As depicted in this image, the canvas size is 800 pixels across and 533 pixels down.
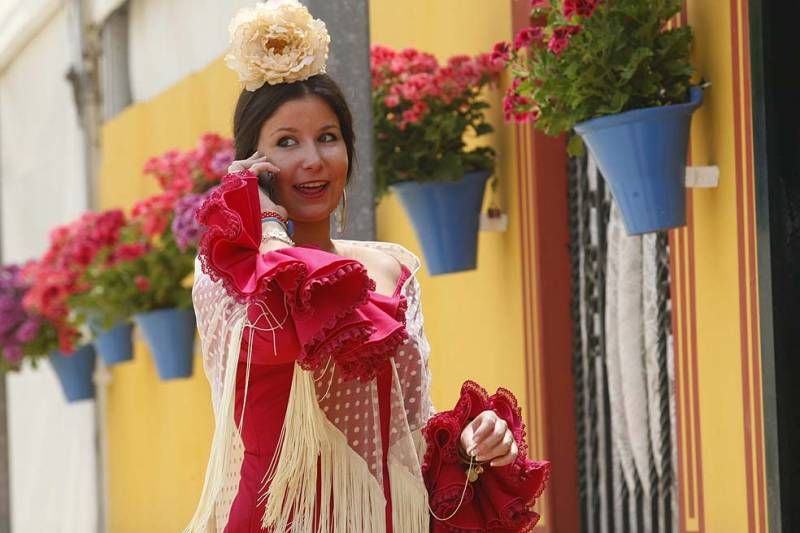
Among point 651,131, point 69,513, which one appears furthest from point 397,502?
point 69,513

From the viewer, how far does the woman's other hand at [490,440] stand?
10.3 feet

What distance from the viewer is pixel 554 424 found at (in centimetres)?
578

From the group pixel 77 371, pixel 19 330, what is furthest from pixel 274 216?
pixel 77 371

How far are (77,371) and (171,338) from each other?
7.22 ft

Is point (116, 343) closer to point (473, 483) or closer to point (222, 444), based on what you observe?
point (473, 483)

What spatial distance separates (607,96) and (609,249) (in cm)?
96

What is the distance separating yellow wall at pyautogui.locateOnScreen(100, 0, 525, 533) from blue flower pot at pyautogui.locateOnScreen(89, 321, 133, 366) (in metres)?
0.33

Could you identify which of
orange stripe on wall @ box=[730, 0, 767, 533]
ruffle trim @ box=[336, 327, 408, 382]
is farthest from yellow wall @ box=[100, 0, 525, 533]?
ruffle trim @ box=[336, 327, 408, 382]

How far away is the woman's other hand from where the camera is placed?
3141mm

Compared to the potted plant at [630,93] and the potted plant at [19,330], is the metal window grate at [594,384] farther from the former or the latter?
the potted plant at [19,330]

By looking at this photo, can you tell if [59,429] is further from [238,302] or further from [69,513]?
[238,302]

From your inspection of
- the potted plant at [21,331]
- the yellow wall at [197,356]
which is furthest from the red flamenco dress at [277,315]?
the potted plant at [21,331]

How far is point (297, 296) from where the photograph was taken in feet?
9.36

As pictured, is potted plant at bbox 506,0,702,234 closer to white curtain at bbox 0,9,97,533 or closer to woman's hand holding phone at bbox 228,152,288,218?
woman's hand holding phone at bbox 228,152,288,218
